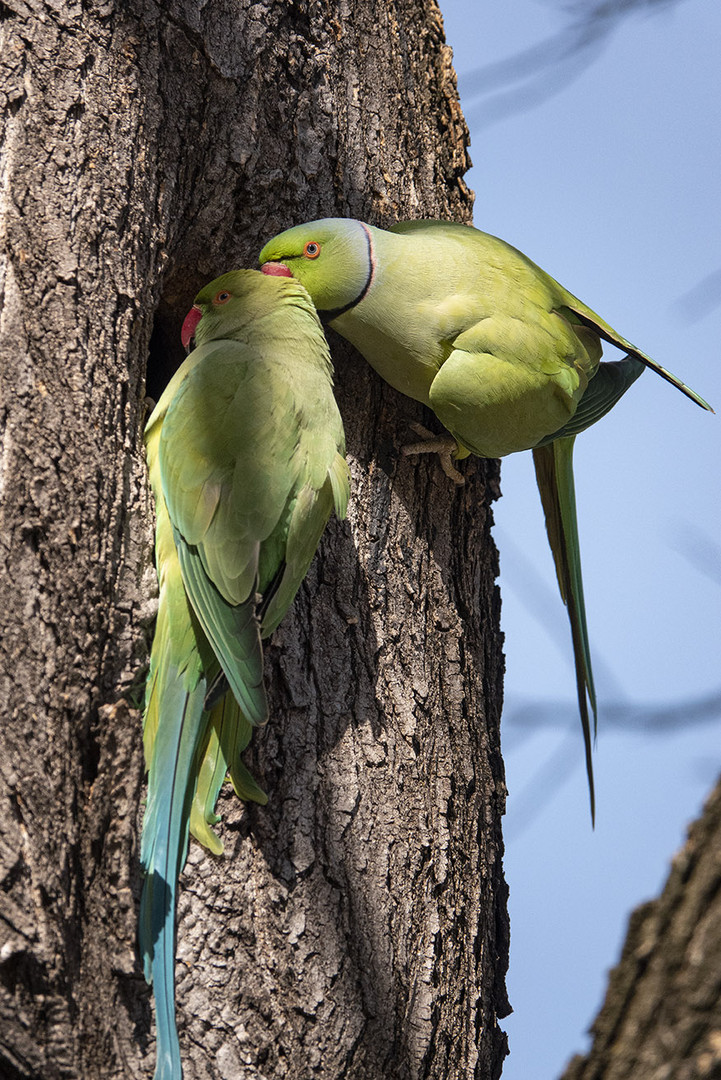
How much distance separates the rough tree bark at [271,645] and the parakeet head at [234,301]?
103 mm

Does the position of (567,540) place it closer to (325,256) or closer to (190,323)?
(325,256)

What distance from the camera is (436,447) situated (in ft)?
7.58

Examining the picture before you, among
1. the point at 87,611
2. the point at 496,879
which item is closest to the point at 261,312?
the point at 87,611

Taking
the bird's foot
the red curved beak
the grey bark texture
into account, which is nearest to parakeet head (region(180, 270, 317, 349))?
the red curved beak

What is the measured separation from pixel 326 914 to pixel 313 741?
12.4 inches

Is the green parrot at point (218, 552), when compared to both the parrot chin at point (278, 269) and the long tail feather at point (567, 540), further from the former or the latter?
the long tail feather at point (567, 540)

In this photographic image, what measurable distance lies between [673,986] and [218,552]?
1.05 m

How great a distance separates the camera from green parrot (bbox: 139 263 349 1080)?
1.71 metres

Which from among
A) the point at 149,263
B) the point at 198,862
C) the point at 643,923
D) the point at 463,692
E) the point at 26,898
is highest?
the point at 149,263

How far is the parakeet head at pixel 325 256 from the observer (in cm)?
221

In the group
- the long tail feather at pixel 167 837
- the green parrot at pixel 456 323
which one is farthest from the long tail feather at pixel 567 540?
the long tail feather at pixel 167 837

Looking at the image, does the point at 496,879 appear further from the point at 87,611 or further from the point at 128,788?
the point at 87,611

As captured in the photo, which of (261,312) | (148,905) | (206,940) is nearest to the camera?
(148,905)

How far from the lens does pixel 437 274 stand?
2244mm
